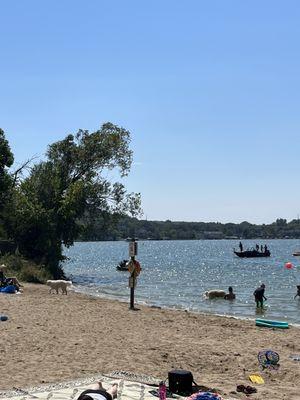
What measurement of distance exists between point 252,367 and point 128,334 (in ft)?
14.0

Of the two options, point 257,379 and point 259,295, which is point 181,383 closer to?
point 257,379

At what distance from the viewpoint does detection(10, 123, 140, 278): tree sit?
128 ft

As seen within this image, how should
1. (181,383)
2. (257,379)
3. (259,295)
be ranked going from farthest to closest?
(259,295), (257,379), (181,383)

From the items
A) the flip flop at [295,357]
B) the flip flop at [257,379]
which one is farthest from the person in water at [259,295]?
the flip flop at [257,379]

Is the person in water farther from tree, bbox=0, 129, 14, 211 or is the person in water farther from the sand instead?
tree, bbox=0, 129, 14, 211

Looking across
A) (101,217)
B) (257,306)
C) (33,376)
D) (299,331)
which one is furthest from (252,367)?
(101,217)

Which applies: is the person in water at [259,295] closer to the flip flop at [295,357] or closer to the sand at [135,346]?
the sand at [135,346]

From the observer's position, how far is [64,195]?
41.5m

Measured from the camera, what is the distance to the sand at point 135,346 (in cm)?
989

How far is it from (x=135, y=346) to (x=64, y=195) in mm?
29521

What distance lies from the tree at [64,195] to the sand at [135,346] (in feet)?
63.0

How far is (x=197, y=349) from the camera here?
12.8 metres

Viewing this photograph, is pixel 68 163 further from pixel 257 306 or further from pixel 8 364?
pixel 8 364

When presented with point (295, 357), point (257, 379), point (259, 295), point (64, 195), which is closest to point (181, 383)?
point (257, 379)
